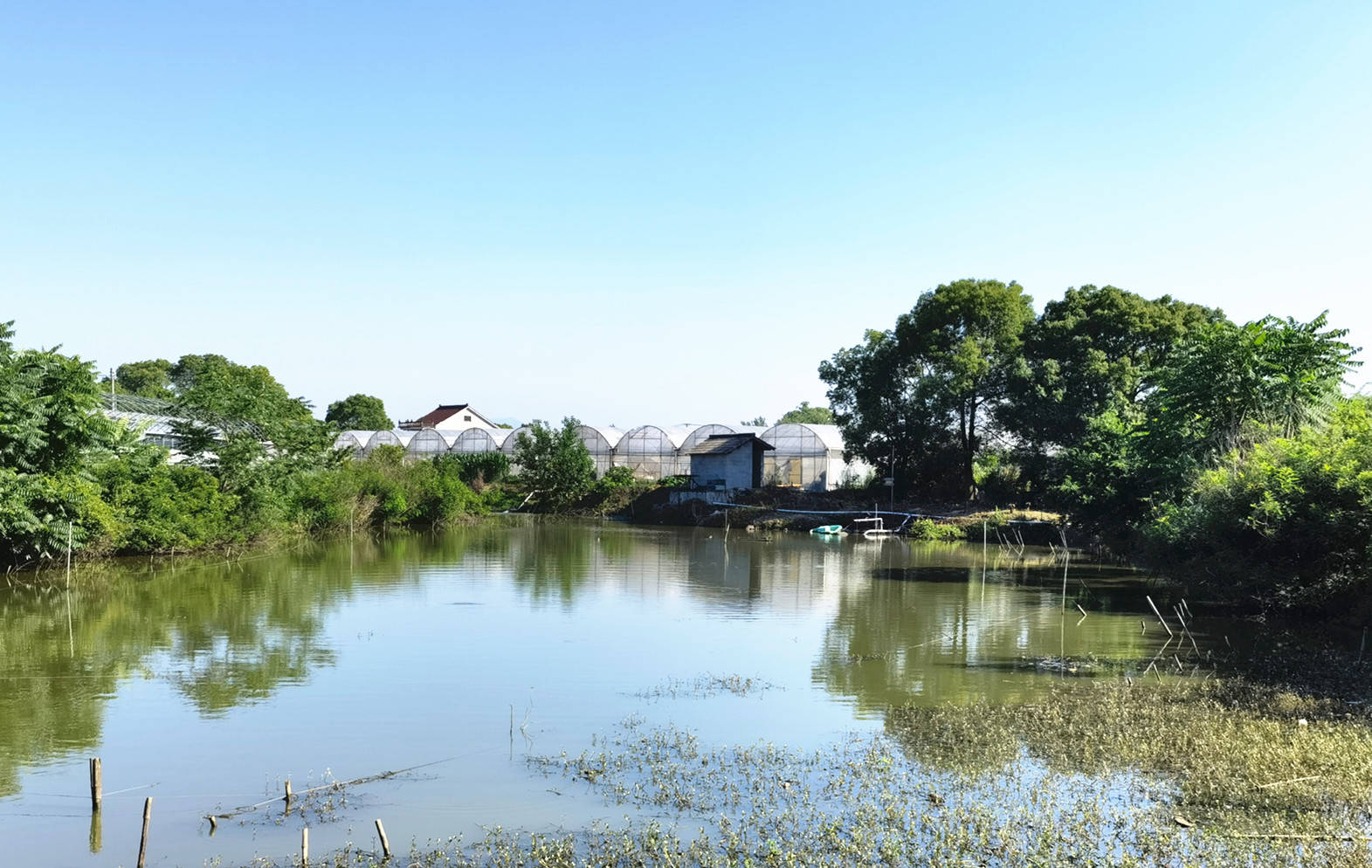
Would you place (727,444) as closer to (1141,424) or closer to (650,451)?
(650,451)

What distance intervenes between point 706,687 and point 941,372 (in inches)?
1267

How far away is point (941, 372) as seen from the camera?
45.0 metres

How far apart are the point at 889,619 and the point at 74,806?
15.3 metres

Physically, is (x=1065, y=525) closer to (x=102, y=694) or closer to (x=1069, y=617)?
(x=1069, y=617)

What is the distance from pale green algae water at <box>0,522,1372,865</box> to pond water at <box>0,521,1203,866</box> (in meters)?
0.05

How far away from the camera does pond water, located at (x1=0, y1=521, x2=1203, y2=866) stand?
9.91 m

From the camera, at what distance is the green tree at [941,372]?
144ft

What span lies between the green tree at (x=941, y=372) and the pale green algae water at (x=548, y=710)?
1732cm

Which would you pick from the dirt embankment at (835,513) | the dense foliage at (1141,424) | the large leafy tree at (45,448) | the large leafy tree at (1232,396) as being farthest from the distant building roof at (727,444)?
the large leafy tree at (45,448)

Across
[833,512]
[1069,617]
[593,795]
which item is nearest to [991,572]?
[1069,617]

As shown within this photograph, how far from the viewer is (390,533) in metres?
42.2

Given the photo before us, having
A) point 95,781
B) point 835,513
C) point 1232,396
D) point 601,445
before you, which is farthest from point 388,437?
point 95,781

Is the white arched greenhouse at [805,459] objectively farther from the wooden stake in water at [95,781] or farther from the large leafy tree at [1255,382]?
the wooden stake in water at [95,781]

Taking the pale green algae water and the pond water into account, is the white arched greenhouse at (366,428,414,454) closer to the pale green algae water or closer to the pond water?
the pond water
